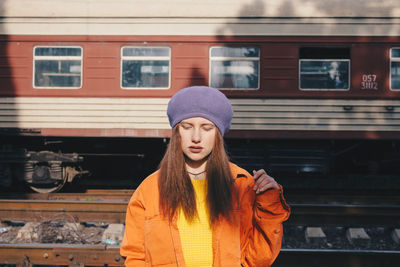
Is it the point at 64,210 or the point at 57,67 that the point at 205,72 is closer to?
the point at 57,67

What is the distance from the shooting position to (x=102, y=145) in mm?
6965

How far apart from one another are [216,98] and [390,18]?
20.9ft

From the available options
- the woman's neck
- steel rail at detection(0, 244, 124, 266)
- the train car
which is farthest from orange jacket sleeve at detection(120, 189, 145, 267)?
the train car

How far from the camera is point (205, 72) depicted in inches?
258

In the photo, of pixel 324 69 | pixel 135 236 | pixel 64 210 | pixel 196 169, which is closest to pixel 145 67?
pixel 64 210

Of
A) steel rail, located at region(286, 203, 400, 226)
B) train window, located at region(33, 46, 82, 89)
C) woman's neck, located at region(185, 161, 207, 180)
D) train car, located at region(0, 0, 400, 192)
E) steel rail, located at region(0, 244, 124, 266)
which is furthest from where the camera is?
train window, located at region(33, 46, 82, 89)

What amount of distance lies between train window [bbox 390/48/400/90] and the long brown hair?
20.1ft

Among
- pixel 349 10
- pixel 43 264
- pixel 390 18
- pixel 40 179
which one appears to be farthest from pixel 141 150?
pixel 390 18

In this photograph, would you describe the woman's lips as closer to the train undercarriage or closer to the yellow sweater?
the yellow sweater

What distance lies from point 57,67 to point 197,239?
6.09m

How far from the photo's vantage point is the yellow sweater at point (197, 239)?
1447 mm

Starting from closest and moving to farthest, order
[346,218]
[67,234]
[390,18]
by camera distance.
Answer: [67,234]
[346,218]
[390,18]

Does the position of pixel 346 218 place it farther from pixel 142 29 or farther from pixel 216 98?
pixel 142 29

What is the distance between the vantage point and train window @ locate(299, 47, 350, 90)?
21.5ft
